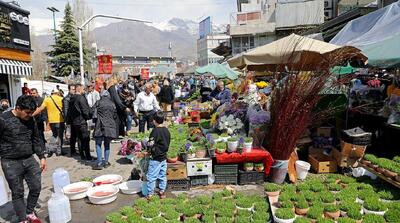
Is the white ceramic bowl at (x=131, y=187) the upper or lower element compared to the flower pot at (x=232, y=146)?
lower

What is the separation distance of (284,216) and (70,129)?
636 cm

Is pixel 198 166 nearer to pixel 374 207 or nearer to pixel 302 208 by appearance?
pixel 302 208

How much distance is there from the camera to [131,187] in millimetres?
5676

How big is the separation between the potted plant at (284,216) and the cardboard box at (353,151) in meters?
2.66

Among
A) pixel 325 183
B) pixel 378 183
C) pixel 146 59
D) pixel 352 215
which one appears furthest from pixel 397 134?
pixel 146 59

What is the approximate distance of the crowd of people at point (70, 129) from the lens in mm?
4137

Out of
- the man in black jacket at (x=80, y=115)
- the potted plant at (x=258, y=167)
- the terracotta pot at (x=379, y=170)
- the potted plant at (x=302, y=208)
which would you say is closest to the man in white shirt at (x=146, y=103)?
the man in black jacket at (x=80, y=115)

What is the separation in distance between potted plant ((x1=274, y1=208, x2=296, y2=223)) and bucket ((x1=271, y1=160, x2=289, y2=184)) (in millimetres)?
1913

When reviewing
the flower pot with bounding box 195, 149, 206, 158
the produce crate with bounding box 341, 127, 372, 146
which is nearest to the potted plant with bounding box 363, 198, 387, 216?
the produce crate with bounding box 341, 127, 372, 146

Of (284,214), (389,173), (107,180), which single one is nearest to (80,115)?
(107,180)

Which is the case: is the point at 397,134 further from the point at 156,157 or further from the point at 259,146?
the point at 156,157

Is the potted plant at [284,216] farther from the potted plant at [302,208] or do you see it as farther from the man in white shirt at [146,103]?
the man in white shirt at [146,103]

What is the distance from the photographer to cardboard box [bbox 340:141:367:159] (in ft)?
19.5

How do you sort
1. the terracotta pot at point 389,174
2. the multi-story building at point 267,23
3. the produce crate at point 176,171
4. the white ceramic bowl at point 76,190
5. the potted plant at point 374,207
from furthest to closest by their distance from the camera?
the multi-story building at point 267,23
the produce crate at point 176,171
the white ceramic bowl at point 76,190
the terracotta pot at point 389,174
the potted plant at point 374,207
